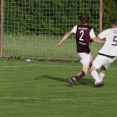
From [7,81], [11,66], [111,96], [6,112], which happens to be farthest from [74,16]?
[6,112]

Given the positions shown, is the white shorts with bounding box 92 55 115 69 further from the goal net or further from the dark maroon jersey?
the goal net

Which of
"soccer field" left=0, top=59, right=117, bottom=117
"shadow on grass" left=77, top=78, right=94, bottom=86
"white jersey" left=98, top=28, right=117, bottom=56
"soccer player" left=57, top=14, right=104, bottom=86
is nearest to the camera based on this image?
"soccer field" left=0, top=59, right=117, bottom=117

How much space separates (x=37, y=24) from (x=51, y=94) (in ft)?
34.3

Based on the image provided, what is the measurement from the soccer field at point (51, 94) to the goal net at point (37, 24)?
4.02 meters

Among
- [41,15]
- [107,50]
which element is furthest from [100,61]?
[41,15]

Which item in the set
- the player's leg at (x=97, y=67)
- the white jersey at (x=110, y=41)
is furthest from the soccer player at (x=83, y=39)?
the white jersey at (x=110, y=41)

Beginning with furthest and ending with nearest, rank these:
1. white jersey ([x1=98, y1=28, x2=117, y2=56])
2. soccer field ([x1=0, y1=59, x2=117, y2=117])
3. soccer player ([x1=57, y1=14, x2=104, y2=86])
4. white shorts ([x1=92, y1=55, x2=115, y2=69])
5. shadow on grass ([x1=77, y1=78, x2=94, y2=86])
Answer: shadow on grass ([x1=77, y1=78, x2=94, y2=86])
soccer player ([x1=57, y1=14, x2=104, y2=86])
white shorts ([x1=92, y1=55, x2=115, y2=69])
white jersey ([x1=98, y1=28, x2=117, y2=56])
soccer field ([x1=0, y1=59, x2=117, y2=117])

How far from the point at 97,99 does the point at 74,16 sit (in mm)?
11058

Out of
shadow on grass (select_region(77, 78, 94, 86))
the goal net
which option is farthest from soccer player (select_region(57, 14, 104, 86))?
the goal net

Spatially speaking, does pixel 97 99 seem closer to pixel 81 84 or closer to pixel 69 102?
pixel 69 102

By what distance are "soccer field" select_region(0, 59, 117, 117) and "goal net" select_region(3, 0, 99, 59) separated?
4023 millimetres

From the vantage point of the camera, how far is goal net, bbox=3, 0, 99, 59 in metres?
24.3

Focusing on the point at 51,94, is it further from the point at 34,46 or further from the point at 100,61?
the point at 34,46

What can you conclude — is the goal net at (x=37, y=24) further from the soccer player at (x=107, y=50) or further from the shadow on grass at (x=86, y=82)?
the soccer player at (x=107, y=50)
